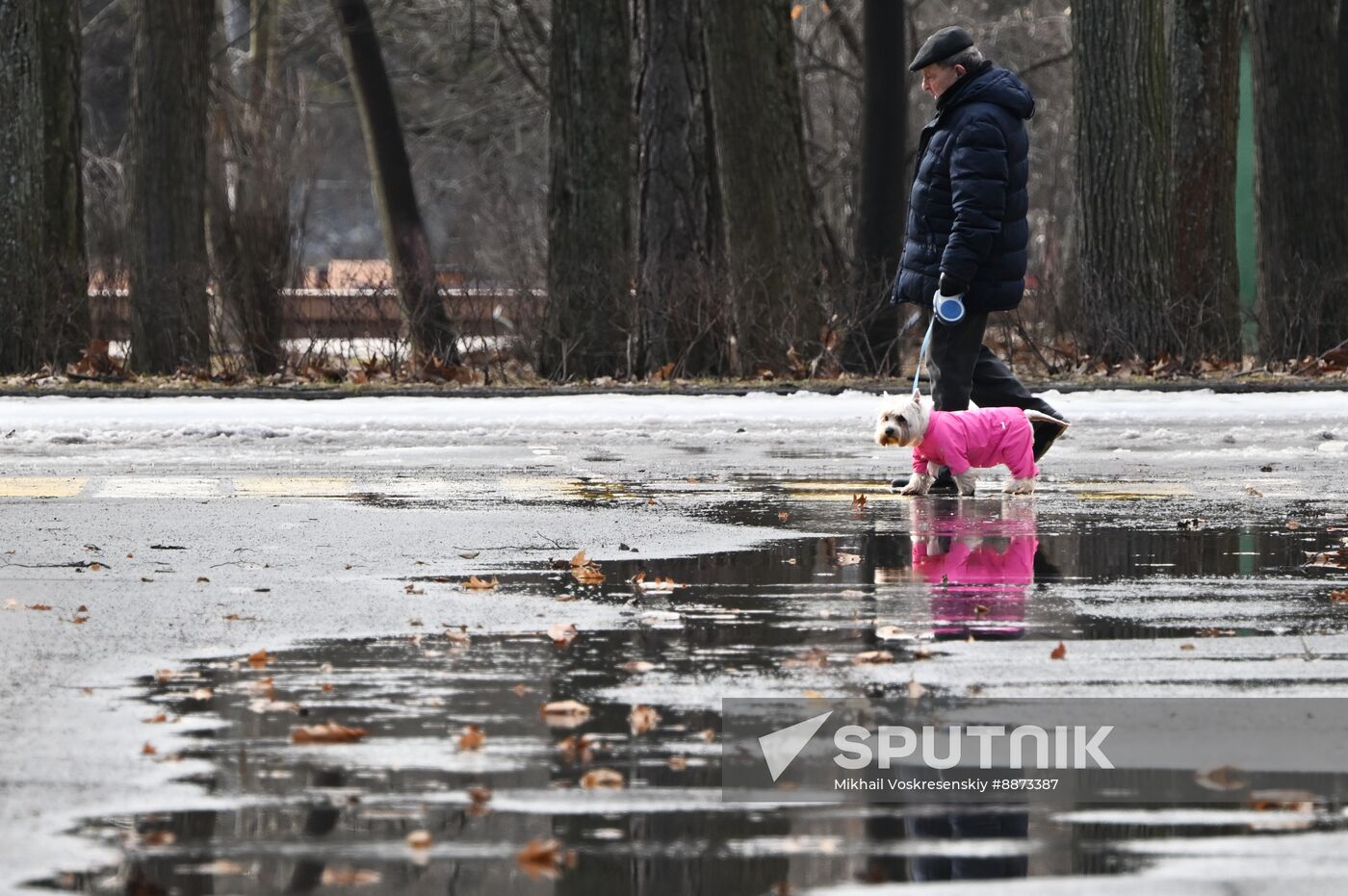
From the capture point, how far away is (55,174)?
19.6m

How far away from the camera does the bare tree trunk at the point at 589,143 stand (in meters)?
19.2

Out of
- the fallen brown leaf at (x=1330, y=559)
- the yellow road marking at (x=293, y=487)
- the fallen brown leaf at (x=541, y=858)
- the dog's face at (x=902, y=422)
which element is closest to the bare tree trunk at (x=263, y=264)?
the yellow road marking at (x=293, y=487)

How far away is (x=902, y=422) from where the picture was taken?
33.2 ft

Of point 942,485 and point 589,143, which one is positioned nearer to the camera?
point 942,485

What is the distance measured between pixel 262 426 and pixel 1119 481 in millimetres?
5871

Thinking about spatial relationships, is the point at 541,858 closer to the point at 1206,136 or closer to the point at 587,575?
the point at 587,575

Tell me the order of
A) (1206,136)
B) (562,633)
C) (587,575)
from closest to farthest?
(562,633)
(587,575)
(1206,136)

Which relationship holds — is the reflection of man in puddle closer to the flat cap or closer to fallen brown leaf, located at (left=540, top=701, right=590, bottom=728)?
fallen brown leaf, located at (left=540, top=701, right=590, bottom=728)

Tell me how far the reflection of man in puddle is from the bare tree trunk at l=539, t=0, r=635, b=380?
356 inches

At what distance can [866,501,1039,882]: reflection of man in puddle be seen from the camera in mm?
4336

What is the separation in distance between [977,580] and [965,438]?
97.7 inches

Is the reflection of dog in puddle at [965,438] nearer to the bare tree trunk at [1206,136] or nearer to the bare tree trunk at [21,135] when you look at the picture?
the bare tree trunk at [1206,136]

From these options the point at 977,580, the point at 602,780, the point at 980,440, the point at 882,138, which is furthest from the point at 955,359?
the point at 882,138

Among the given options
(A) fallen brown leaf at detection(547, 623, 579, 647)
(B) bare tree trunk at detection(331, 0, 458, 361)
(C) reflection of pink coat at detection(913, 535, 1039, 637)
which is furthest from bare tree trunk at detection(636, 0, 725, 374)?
(A) fallen brown leaf at detection(547, 623, 579, 647)
